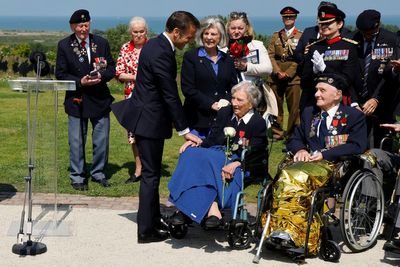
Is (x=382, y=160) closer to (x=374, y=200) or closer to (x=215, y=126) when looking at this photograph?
(x=374, y=200)

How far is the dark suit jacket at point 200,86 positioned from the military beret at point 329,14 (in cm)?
99

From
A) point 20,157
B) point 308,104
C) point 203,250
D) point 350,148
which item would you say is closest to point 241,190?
point 203,250

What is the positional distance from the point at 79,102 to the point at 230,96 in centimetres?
177

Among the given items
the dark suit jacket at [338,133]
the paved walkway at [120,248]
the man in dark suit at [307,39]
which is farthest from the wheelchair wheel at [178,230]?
the man in dark suit at [307,39]

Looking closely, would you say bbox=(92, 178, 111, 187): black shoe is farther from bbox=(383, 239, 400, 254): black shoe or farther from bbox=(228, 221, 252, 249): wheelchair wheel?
bbox=(383, 239, 400, 254): black shoe

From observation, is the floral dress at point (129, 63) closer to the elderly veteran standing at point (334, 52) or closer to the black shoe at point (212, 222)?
the elderly veteran standing at point (334, 52)

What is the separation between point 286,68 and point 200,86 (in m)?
3.69

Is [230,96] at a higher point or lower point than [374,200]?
higher

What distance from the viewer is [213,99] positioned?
6.70 m

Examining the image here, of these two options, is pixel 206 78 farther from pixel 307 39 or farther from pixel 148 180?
pixel 307 39

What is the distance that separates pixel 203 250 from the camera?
592 centimetres

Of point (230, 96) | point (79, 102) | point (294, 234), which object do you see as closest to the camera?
point (294, 234)

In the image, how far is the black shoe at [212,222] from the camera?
18.9ft

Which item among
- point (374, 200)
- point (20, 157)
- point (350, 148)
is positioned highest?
point (350, 148)
